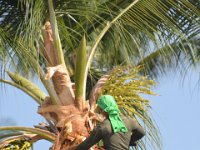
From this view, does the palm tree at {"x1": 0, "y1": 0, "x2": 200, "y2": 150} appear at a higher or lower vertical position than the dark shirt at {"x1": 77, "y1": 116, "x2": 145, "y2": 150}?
higher

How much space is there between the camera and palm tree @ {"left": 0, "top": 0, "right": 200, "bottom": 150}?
7094mm

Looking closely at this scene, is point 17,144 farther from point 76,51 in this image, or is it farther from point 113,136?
point 113,136

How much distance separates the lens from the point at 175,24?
8523mm

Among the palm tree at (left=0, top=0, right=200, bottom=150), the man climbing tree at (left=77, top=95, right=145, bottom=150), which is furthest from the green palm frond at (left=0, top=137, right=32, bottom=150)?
the man climbing tree at (left=77, top=95, right=145, bottom=150)

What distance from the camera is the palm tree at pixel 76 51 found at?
7094 millimetres

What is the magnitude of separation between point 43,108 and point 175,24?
2.12 m

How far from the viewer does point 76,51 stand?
785 centimetres

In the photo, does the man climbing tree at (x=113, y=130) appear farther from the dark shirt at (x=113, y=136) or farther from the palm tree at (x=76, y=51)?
the palm tree at (x=76, y=51)

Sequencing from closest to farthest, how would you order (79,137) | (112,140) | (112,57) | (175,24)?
(112,140) < (79,137) < (175,24) < (112,57)

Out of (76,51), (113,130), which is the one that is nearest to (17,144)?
(76,51)

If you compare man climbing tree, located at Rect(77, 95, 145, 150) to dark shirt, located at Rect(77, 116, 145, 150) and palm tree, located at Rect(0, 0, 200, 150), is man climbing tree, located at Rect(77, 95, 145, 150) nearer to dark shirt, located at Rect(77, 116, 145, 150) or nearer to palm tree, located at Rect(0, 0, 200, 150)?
dark shirt, located at Rect(77, 116, 145, 150)

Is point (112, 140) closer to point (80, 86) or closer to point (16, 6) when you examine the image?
point (80, 86)

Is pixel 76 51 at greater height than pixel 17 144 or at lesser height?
greater

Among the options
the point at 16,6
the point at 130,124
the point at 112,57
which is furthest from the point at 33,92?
the point at 112,57
